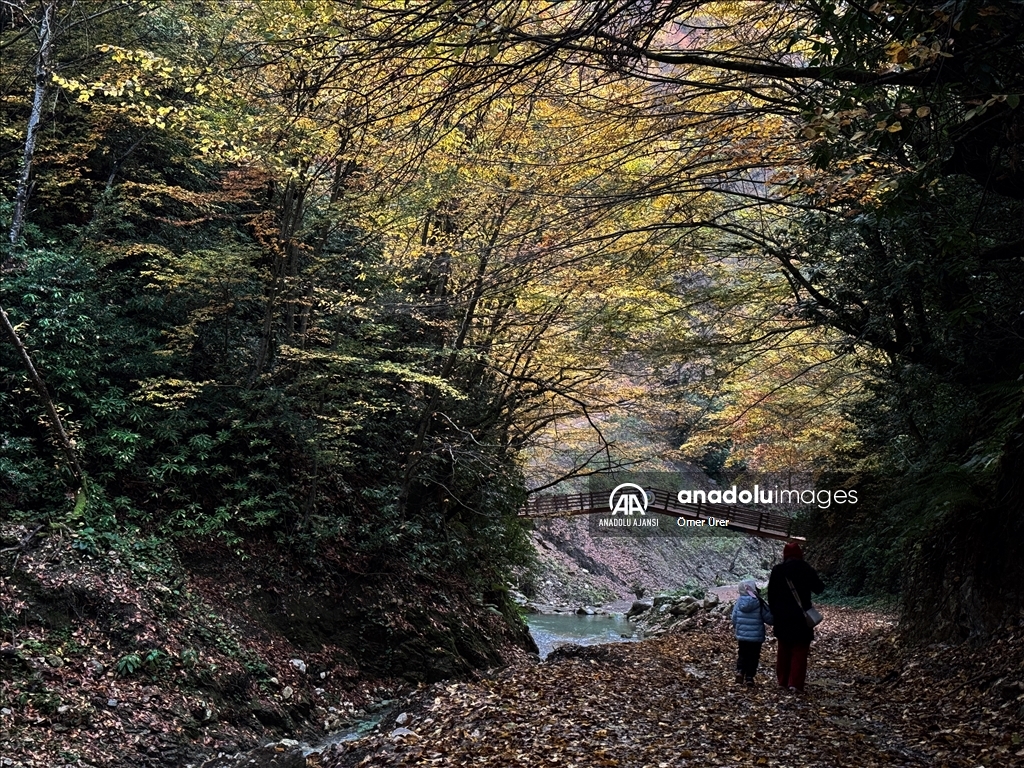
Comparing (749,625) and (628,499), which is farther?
(628,499)

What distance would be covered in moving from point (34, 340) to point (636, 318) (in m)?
7.95

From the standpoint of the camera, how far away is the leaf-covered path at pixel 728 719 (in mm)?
4430

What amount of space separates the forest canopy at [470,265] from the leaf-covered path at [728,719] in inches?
37.2

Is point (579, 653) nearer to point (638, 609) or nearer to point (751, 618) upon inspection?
point (751, 618)

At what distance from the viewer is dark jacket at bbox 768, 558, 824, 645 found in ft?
20.7

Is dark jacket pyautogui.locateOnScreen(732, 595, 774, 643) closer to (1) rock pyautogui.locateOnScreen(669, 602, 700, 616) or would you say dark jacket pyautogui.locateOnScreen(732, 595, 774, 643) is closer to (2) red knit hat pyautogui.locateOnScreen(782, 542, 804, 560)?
(2) red knit hat pyautogui.locateOnScreen(782, 542, 804, 560)

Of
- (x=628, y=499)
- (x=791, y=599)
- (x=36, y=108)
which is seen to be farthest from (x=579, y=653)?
(x=628, y=499)

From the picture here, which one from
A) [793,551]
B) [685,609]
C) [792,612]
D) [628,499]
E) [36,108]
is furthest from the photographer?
[628,499]

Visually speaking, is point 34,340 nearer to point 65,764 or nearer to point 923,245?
point 65,764

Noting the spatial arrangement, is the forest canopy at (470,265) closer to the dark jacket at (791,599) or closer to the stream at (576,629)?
the dark jacket at (791,599)

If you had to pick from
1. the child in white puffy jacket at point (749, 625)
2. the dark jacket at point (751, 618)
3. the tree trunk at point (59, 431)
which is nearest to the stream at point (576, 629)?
the child in white puffy jacket at point (749, 625)

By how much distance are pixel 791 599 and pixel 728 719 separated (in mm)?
1493

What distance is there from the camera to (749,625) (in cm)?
692

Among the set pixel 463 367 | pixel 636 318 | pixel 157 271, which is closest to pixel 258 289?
pixel 157 271
